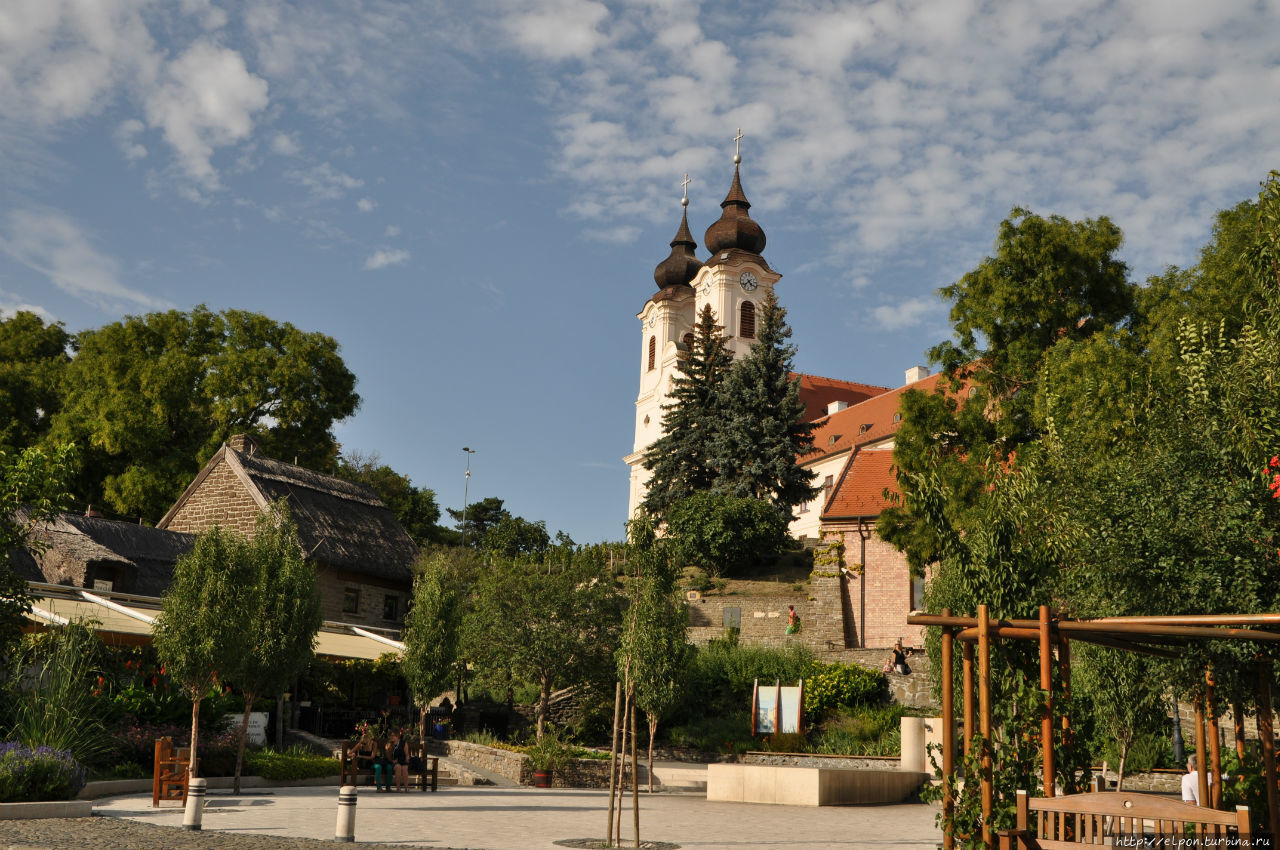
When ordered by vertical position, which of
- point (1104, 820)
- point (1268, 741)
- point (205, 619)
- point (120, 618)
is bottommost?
point (1104, 820)

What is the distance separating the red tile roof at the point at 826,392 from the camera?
75125 mm

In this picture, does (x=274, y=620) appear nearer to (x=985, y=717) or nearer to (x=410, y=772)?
(x=410, y=772)

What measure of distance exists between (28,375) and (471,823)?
4189cm

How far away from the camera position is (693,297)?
73375 mm

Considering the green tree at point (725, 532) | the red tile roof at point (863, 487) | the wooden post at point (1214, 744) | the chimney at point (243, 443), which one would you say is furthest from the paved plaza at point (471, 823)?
the green tree at point (725, 532)

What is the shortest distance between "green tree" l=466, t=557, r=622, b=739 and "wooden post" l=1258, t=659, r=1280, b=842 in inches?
774

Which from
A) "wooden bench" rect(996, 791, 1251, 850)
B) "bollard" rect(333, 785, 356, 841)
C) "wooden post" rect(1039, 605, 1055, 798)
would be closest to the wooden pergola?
"wooden post" rect(1039, 605, 1055, 798)

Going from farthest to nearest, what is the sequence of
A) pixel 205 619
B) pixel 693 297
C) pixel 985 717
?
pixel 693 297 < pixel 205 619 < pixel 985 717

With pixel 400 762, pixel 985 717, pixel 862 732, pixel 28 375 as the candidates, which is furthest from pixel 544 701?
pixel 28 375

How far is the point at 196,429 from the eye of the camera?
47.5 meters

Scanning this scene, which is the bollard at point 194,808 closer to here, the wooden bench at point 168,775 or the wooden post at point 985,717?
the wooden bench at point 168,775

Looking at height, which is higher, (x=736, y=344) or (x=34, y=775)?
(x=736, y=344)

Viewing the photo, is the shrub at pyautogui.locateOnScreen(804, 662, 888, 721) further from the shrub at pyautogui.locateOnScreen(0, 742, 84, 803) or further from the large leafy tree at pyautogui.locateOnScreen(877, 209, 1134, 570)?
the shrub at pyautogui.locateOnScreen(0, 742, 84, 803)

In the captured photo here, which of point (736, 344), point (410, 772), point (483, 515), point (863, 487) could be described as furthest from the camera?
point (483, 515)
